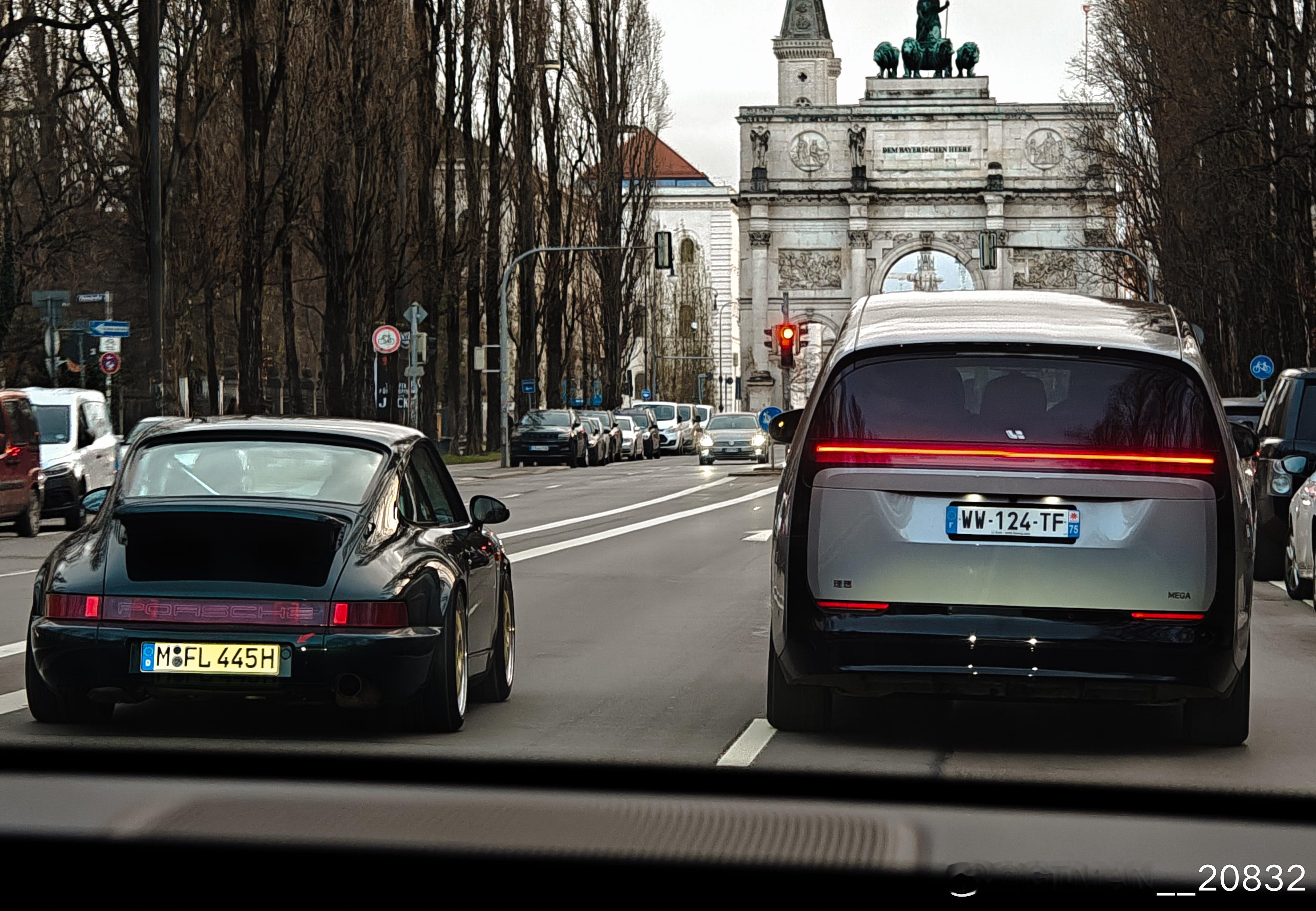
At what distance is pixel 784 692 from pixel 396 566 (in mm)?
1694

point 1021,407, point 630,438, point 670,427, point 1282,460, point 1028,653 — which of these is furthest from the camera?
point 670,427

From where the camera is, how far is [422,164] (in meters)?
50.3

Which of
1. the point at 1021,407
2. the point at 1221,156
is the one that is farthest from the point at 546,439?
the point at 1021,407

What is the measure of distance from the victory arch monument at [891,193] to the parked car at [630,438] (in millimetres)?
27856

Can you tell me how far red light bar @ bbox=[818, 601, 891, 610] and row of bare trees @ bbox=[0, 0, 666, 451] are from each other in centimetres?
2870

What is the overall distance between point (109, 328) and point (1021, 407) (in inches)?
1119

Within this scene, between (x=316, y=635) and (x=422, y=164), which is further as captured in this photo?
(x=422, y=164)

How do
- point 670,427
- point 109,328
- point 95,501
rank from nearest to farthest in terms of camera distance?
point 95,501 < point 109,328 < point 670,427

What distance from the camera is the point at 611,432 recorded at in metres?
63.5

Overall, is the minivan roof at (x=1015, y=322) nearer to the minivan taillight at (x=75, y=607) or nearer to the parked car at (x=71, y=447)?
the minivan taillight at (x=75, y=607)

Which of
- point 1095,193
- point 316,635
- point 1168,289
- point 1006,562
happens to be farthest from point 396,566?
point 1095,193

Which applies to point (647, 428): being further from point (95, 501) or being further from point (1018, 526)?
point (1018, 526)

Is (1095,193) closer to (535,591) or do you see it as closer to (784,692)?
(535,591)

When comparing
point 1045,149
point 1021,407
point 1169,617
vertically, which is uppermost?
point 1045,149
